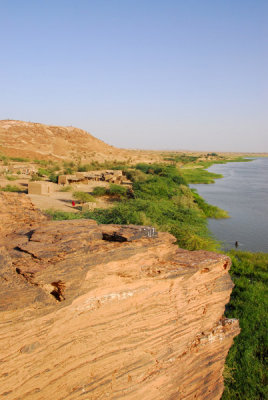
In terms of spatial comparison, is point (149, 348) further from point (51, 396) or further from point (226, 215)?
point (226, 215)

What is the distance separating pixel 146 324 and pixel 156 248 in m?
1.06

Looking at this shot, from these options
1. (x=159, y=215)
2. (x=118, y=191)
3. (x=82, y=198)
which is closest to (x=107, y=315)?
(x=159, y=215)

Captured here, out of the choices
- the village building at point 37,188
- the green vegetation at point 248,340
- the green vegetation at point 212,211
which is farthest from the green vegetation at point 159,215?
the village building at point 37,188

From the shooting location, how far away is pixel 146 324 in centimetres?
370

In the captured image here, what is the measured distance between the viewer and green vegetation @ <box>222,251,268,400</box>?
5.44 metres

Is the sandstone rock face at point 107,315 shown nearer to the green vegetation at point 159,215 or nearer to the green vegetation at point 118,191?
the green vegetation at point 159,215

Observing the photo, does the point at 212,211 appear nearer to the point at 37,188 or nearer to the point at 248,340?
the point at 37,188

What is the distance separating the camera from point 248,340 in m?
6.48

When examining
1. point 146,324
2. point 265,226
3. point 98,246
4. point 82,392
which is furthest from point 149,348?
point 265,226

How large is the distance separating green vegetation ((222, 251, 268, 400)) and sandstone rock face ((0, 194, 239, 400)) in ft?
3.68

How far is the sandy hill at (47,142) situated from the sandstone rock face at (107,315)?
3588cm

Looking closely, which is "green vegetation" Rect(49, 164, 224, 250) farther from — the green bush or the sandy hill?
the sandy hill

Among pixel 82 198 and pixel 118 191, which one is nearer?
pixel 82 198

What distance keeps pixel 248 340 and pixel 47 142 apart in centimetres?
4380
